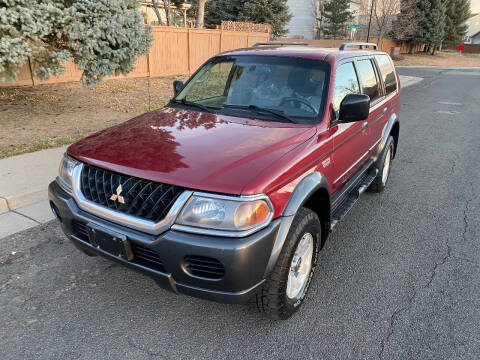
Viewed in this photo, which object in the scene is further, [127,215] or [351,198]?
[351,198]

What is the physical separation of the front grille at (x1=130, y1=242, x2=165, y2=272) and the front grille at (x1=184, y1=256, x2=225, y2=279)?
0.64 ft

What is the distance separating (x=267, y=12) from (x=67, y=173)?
88.7ft

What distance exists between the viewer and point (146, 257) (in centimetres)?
231

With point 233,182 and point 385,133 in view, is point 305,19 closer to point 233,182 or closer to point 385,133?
point 385,133

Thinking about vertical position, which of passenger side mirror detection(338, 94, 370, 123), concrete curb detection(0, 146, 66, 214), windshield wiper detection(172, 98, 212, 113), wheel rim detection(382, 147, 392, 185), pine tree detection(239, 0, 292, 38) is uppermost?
pine tree detection(239, 0, 292, 38)

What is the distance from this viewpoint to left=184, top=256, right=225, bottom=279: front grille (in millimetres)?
2117

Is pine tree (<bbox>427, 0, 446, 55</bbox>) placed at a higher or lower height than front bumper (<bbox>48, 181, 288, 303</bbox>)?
higher

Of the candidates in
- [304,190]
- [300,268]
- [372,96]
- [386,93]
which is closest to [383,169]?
[386,93]

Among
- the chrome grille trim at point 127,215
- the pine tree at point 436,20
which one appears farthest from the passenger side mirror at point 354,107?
the pine tree at point 436,20

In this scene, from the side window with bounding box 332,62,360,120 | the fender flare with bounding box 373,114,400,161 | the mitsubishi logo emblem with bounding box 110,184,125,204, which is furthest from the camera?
the fender flare with bounding box 373,114,400,161

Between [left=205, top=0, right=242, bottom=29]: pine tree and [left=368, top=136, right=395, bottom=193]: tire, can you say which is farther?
[left=205, top=0, right=242, bottom=29]: pine tree

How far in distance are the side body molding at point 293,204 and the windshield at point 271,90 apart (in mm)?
634

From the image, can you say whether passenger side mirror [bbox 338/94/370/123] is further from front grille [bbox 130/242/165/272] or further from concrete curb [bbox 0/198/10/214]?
concrete curb [bbox 0/198/10/214]

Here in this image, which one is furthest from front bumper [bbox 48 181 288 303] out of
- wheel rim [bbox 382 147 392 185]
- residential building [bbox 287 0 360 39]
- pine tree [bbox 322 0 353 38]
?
residential building [bbox 287 0 360 39]
